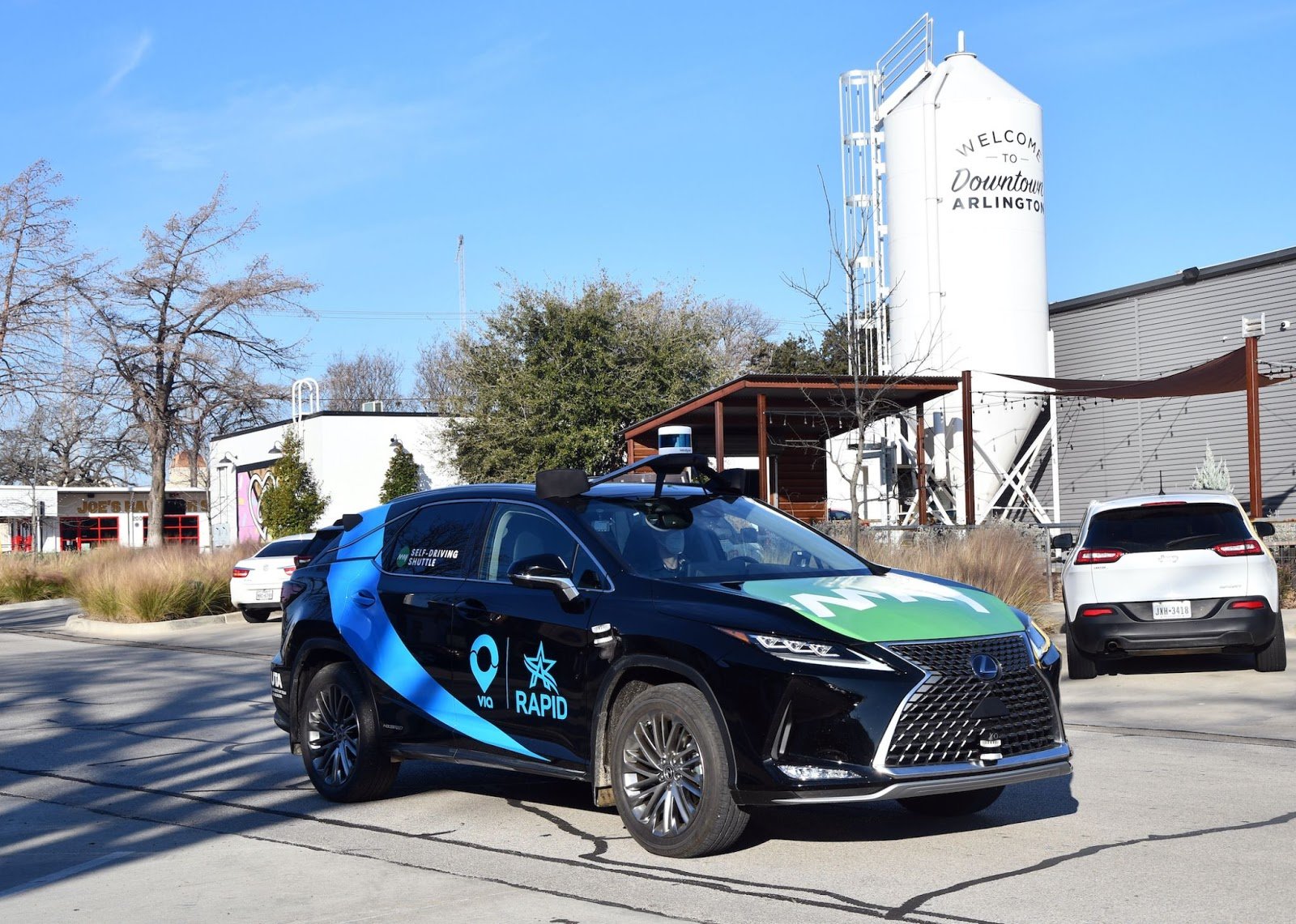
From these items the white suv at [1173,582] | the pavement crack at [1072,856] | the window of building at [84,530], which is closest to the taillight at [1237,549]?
the white suv at [1173,582]

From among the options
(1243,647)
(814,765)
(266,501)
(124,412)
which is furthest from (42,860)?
(266,501)

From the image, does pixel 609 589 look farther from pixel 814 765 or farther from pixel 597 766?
pixel 814 765

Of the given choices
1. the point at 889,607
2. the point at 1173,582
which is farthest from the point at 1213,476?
the point at 889,607

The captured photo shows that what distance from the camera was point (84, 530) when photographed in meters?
71.1

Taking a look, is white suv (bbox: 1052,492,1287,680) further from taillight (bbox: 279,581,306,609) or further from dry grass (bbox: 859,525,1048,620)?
taillight (bbox: 279,581,306,609)

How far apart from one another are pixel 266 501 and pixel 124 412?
5.92 metres

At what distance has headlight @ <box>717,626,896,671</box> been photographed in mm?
5996

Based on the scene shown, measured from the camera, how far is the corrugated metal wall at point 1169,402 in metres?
27.2

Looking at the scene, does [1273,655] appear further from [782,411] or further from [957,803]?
[782,411]

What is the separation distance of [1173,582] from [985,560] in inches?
196

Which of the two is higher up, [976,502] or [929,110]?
[929,110]

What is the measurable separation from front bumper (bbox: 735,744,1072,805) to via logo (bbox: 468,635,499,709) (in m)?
1.69

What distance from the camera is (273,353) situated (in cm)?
4338

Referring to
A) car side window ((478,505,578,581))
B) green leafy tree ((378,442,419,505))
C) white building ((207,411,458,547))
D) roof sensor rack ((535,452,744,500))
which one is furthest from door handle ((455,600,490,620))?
green leafy tree ((378,442,419,505))
